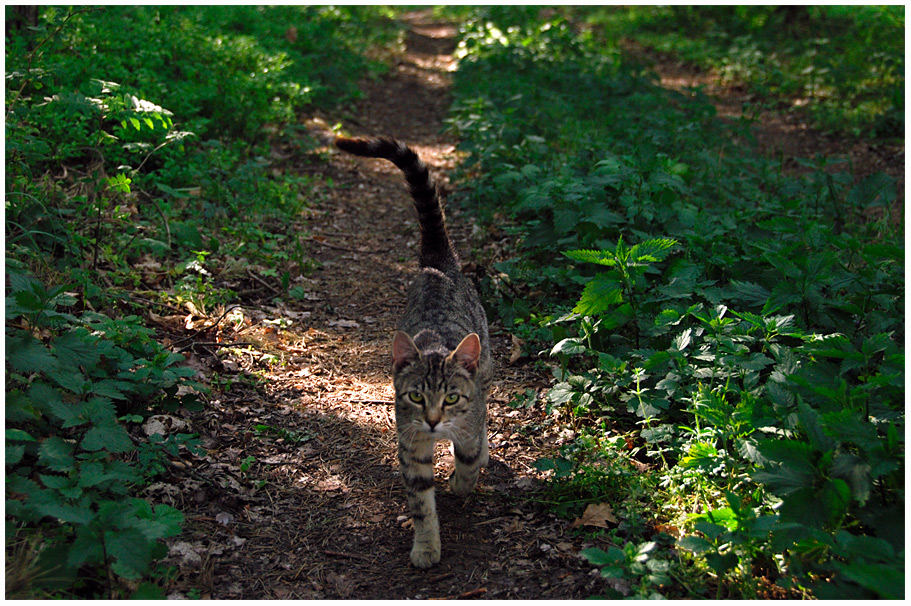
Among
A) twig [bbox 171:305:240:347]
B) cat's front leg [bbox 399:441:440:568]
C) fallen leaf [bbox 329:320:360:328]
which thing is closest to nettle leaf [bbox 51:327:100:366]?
twig [bbox 171:305:240:347]

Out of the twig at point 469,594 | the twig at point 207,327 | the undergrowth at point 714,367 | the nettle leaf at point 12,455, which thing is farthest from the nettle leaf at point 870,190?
the nettle leaf at point 12,455

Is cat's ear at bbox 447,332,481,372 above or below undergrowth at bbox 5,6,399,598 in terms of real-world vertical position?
above

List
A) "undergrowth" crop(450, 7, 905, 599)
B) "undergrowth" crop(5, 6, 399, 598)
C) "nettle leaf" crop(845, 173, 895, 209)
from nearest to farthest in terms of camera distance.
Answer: "undergrowth" crop(450, 7, 905, 599)
"undergrowth" crop(5, 6, 399, 598)
"nettle leaf" crop(845, 173, 895, 209)

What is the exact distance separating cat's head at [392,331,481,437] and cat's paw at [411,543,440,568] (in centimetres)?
57

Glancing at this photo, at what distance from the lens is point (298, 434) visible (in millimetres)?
4336

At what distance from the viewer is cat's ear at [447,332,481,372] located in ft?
11.3

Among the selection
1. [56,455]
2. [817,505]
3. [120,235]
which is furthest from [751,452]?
[120,235]

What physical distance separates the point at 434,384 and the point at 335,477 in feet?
3.59

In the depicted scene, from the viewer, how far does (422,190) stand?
4.40m

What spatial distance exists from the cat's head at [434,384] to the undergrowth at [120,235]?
3.93 ft

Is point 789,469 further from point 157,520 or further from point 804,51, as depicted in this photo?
point 804,51

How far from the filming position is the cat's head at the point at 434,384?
11.1 feet

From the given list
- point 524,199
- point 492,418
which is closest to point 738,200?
point 524,199

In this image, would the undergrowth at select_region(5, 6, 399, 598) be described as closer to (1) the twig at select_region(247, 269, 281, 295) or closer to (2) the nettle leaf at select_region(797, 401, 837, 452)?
(1) the twig at select_region(247, 269, 281, 295)
